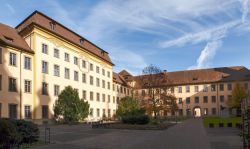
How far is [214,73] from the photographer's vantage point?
3632 inches

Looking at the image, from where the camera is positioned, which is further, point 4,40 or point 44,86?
point 44,86

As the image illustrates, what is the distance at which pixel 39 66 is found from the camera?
142 ft

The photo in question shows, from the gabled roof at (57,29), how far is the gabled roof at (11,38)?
66.5 inches

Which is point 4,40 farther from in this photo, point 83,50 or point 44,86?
point 83,50

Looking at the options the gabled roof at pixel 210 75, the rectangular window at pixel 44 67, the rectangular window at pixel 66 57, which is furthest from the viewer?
the gabled roof at pixel 210 75

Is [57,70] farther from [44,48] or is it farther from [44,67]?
[44,48]

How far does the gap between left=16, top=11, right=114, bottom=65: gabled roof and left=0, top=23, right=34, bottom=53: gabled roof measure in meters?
1.69

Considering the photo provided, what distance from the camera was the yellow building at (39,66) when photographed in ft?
126

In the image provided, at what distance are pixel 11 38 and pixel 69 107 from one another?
12423 mm

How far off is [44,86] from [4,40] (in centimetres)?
935

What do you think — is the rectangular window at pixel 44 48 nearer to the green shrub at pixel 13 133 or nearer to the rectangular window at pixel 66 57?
the rectangular window at pixel 66 57

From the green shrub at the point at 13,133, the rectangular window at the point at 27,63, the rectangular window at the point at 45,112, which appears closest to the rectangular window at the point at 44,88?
the rectangular window at the point at 45,112

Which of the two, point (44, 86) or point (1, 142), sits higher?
point (44, 86)

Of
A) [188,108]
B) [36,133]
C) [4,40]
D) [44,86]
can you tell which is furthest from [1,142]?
[188,108]
